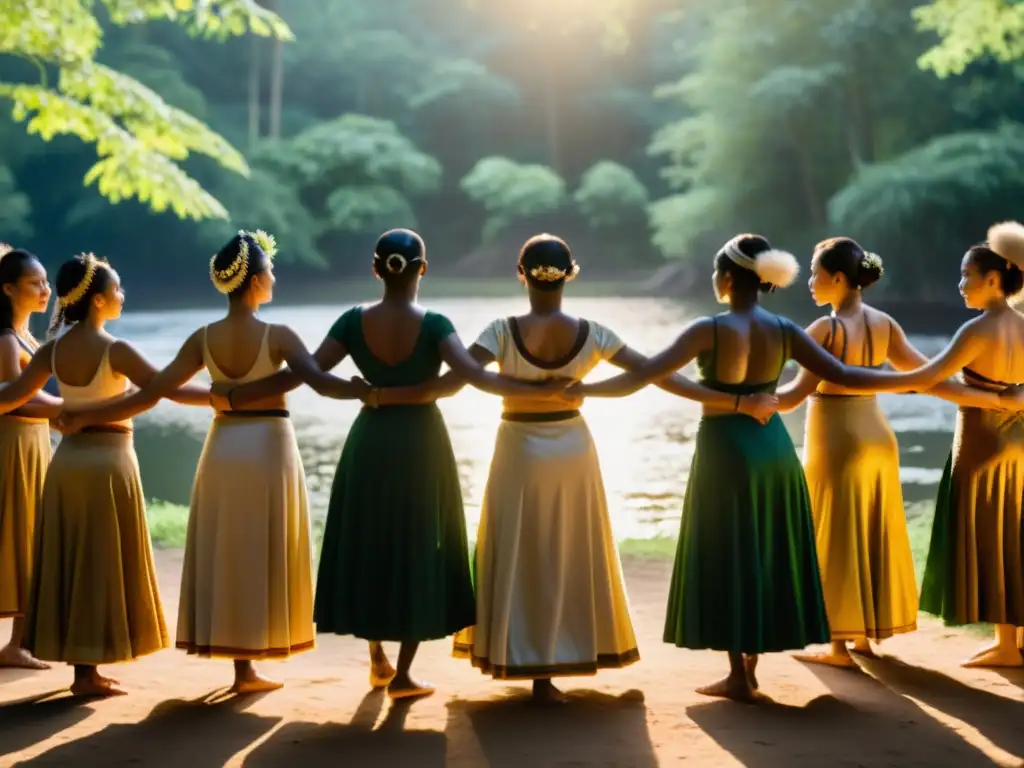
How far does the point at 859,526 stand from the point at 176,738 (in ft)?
9.05

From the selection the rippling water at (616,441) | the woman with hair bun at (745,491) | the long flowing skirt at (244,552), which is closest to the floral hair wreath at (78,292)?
the long flowing skirt at (244,552)

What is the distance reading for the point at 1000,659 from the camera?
4.87 meters

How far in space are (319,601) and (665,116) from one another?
38.1m

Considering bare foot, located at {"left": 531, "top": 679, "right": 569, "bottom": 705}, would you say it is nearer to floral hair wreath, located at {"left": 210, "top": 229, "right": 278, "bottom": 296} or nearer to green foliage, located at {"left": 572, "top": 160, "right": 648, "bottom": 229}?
floral hair wreath, located at {"left": 210, "top": 229, "right": 278, "bottom": 296}

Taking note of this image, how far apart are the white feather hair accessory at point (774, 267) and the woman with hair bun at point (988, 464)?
77 centimetres

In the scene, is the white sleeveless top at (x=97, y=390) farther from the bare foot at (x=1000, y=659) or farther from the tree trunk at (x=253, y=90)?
the tree trunk at (x=253, y=90)

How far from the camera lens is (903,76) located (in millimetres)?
27078

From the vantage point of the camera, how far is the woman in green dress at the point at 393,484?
4336mm

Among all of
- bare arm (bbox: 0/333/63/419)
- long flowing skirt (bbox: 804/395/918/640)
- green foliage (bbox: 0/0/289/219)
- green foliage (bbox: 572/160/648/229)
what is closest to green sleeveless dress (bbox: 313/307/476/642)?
bare arm (bbox: 0/333/63/419)

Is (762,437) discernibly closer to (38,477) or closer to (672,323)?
(38,477)

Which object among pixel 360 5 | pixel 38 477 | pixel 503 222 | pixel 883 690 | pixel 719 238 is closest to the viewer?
pixel 883 690

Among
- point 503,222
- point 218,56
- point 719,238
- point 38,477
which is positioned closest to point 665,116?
point 503,222

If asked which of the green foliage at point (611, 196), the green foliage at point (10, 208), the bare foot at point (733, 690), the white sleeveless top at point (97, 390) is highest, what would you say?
the green foliage at point (611, 196)

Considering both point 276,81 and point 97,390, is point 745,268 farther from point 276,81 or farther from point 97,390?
point 276,81
